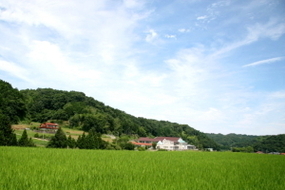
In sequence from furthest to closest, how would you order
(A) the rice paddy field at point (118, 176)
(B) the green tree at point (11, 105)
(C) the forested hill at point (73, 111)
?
1. (C) the forested hill at point (73, 111)
2. (B) the green tree at point (11, 105)
3. (A) the rice paddy field at point (118, 176)

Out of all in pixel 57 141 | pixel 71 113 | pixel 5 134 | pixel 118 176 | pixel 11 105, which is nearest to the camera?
pixel 118 176

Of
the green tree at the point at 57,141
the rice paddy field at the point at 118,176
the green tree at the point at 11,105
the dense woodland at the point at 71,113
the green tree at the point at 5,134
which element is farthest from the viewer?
the dense woodland at the point at 71,113

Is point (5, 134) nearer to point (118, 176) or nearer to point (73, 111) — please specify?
point (118, 176)

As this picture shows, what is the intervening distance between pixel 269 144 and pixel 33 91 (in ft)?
490

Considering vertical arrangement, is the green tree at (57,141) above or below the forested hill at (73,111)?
below

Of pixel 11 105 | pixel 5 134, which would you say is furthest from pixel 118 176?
pixel 11 105

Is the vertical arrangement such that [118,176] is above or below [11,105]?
below

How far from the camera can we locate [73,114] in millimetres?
125750

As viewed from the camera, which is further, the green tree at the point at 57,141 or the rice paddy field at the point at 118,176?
the green tree at the point at 57,141

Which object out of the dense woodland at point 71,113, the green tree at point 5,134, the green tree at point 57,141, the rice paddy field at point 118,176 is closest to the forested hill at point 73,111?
the dense woodland at point 71,113

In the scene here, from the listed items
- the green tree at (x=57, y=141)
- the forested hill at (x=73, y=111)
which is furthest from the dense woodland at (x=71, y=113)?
the green tree at (x=57, y=141)

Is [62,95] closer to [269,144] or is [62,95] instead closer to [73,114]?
[73,114]

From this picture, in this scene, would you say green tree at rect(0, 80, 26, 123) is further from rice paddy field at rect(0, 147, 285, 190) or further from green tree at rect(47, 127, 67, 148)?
rice paddy field at rect(0, 147, 285, 190)

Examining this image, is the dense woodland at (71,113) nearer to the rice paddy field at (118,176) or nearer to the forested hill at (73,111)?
the forested hill at (73,111)
